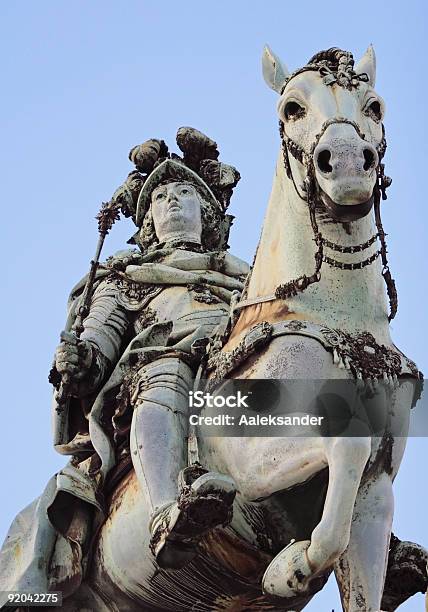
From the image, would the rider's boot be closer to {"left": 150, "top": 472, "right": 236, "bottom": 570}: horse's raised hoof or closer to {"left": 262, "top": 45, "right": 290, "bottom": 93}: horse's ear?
{"left": 150, "top": 472, "right": 236, "bottom": 570}: horse's raised hoof

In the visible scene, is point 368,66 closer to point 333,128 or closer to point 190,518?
point 333,128

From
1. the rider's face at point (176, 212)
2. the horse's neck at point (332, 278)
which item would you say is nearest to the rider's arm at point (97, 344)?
the rider's face at point (176, 212)

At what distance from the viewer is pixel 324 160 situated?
9.52 m

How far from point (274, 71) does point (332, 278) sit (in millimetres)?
1495

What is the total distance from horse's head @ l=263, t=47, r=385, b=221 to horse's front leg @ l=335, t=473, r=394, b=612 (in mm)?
1590

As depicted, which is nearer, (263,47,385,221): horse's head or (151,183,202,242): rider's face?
(263,47,385,221): horse's head

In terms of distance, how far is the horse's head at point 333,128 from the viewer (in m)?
9.36

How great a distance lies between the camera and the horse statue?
9312mm

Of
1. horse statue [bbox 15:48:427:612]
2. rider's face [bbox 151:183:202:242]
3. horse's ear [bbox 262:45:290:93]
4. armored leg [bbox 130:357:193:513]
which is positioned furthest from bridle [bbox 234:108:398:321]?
rider's face [bbox 151:183:202:242]

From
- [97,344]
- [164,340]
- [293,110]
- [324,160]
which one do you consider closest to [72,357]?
[97,344]

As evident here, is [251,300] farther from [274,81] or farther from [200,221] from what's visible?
[200,221]

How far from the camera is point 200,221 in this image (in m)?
12.6

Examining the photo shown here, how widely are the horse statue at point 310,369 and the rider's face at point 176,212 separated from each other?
79.9 inches

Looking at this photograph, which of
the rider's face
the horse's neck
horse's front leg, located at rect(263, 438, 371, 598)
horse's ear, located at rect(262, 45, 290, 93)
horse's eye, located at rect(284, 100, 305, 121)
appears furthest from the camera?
the rider's face
